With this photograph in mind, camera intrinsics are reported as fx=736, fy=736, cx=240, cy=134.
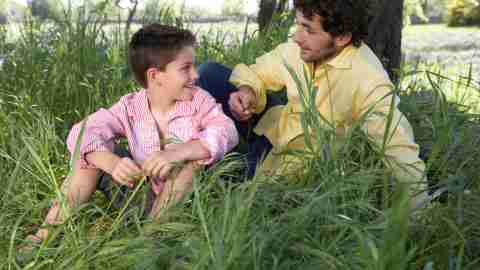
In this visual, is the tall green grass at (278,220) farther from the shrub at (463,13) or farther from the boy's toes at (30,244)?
the shrub at (463,13)

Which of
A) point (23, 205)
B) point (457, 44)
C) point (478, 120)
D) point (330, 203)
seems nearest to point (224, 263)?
point (330, 203)

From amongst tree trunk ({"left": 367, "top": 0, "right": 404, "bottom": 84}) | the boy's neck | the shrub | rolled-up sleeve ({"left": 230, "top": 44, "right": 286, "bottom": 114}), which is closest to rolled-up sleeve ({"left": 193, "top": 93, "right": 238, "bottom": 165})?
the boy's neck

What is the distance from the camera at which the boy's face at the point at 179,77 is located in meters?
2.52

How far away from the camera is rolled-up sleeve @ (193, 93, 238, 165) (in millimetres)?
2416

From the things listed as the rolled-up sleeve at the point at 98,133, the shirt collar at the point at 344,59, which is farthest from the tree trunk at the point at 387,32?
the rolled-up sleeve at the point at 98,133

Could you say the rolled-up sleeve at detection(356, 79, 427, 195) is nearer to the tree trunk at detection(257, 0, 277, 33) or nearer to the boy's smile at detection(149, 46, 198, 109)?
the boy's smile at detection(149, 46, 198, 109)

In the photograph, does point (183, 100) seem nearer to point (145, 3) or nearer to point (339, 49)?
point (339, 49)

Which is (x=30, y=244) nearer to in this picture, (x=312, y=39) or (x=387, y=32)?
(x=312, y=39)

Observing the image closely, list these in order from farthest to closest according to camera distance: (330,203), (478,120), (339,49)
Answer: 1. (478,120)
2. (339,49)
3. (330,203)

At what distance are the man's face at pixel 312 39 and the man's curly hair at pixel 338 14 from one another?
0.02 meters

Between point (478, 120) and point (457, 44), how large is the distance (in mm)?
9292

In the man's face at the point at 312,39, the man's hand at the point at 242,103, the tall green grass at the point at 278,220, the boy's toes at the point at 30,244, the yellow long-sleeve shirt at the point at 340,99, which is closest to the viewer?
the tall green grass at the point at 278,220

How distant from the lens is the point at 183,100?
2.56 metres

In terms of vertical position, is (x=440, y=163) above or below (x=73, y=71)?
A: below
